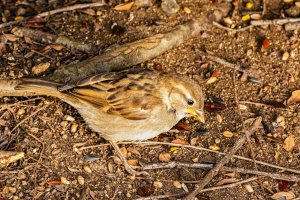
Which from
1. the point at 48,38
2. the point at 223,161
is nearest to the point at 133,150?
the point at 223,161

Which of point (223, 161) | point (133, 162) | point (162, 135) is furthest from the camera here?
point (162, 135)

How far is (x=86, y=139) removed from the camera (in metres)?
5.90

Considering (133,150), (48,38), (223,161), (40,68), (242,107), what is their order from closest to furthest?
(223,161), (133,150), (242,107), (40,68), (48,38)

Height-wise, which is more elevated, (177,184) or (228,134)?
(228,134)

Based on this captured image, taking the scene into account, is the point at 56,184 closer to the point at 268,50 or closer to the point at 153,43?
the point at 153,43

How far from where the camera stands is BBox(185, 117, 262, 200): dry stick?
213 inches

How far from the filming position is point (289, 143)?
19.2 ft

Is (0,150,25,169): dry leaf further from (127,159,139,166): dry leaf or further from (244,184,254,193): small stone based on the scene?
(244,184,254,193): small stone

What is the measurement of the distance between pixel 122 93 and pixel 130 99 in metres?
0.09

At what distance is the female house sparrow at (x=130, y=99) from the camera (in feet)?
18.3

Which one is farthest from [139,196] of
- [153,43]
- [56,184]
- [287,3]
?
[287,3]

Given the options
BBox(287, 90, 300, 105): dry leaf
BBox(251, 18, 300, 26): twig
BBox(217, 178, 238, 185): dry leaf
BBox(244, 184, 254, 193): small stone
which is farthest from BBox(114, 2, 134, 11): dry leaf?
BBox(244, 184, 254, 193): small stone

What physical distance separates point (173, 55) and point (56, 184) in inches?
78.7

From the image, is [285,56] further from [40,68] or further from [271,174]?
[40,68]
